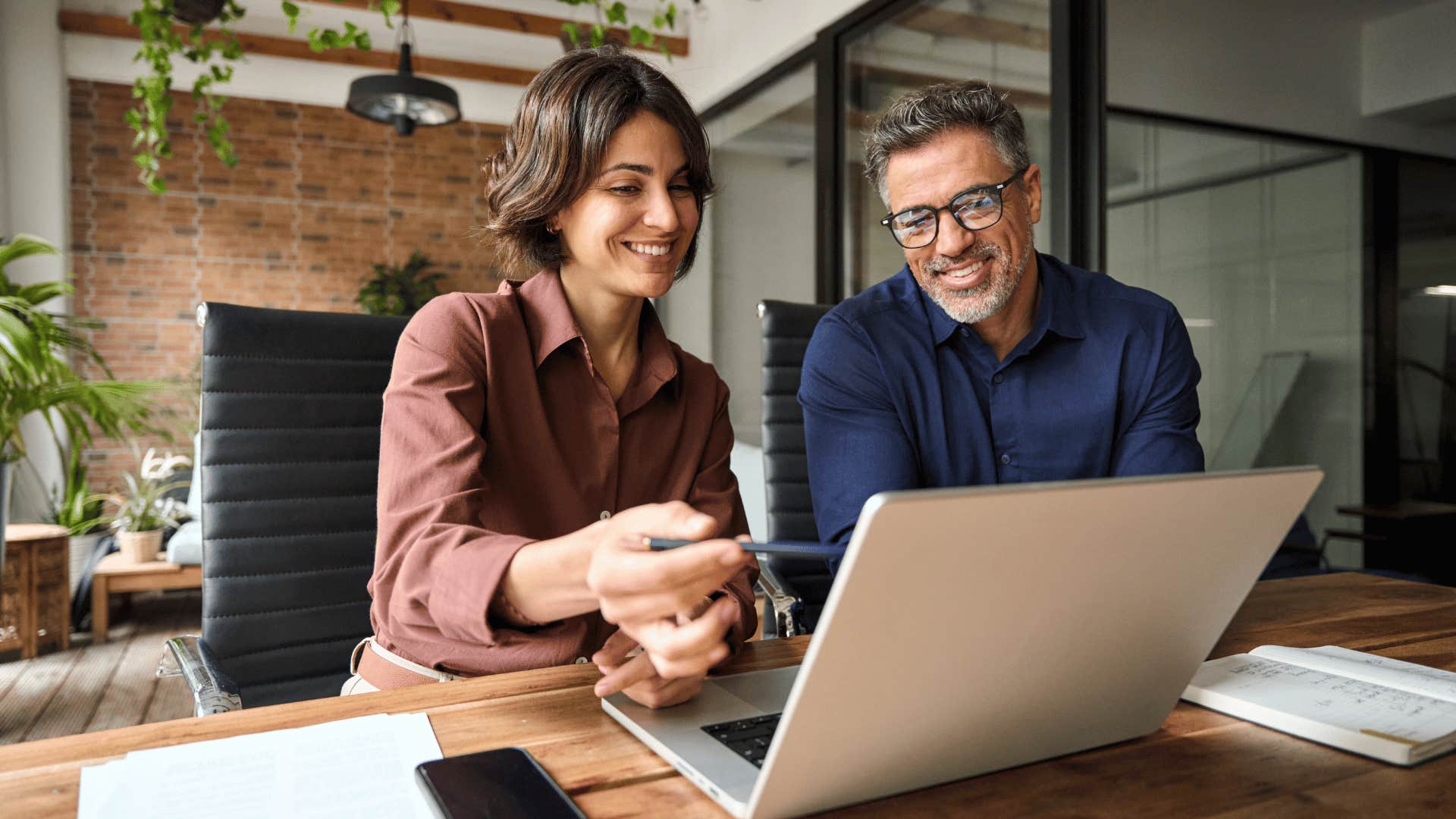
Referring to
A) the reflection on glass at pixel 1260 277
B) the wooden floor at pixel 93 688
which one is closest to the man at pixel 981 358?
the reflection on glass at pixel 1260 277

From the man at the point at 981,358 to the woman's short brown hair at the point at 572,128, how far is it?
0.38 meters

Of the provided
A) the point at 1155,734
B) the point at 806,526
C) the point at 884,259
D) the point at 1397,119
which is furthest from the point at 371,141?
the point at 1155,734

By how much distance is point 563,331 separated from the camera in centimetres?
117

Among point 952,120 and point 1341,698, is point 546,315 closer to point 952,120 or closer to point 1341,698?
point 952,120

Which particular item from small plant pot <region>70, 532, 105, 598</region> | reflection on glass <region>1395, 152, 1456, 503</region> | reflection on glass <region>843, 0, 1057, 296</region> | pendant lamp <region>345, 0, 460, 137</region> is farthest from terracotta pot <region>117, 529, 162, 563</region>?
reflection on glass <region>1395, 152, 1456, 503</region>

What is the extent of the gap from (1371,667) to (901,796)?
587 millimetres

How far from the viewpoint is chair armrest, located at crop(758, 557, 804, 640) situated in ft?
4.59

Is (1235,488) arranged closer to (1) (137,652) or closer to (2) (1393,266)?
(2) (1393,266)

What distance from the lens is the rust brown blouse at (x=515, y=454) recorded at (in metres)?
0.93

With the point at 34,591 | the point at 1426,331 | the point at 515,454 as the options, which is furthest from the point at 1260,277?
the point at 34,591

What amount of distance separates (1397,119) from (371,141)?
5785 millimetres

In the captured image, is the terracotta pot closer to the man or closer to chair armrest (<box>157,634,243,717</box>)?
chair armrest (<box>157,634,243,717</box>)

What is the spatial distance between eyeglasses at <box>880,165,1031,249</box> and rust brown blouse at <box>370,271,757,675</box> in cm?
41

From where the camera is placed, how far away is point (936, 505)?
442 mm
